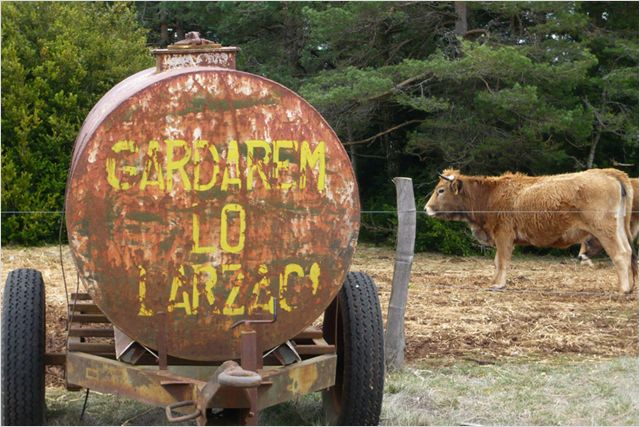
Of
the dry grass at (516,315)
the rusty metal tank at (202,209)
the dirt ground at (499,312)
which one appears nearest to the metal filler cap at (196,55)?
the rusty metal tank at (202,209)

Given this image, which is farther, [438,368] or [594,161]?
[594,161]

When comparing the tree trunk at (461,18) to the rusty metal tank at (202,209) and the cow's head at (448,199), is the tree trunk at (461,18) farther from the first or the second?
the rusty metal tank at (202,209)

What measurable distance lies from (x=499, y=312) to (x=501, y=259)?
278 cm

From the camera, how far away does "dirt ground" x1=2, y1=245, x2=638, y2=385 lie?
754 cm

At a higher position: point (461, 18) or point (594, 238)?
point (461, 18)

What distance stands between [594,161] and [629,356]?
11967 millimetres

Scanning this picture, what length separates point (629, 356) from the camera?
7.43m

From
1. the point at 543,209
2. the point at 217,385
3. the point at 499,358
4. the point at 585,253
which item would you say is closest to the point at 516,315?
the point at 499,358

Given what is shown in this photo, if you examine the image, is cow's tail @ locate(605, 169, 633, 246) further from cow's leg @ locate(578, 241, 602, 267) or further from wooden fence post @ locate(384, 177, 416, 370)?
wooden fence post @ locate(384, 177, 416, 370)

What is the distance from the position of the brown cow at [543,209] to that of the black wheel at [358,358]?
254 inches

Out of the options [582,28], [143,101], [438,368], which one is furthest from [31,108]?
[143,101]

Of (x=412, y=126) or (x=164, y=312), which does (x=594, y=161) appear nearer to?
(x=412, y=126)

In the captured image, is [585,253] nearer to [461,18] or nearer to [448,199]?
[448,199]

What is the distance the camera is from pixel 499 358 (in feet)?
23.6
